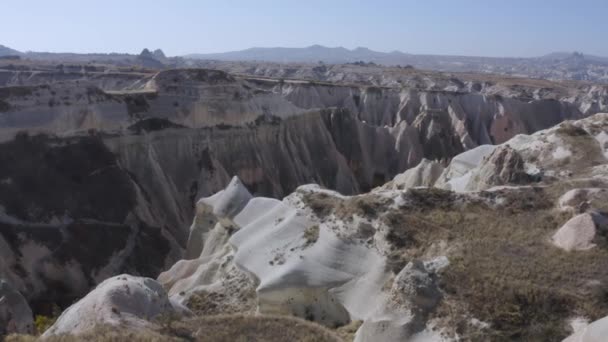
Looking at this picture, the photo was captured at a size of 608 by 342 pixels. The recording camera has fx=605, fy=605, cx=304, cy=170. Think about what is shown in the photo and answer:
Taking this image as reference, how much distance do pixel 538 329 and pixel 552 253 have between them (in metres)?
3.58

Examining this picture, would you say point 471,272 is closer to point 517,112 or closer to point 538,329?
point 538,329

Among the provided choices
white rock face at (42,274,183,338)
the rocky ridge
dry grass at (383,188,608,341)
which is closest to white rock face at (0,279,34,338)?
white rock face at (42,274,183,338)

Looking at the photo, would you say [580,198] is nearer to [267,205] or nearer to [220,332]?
[267,205]

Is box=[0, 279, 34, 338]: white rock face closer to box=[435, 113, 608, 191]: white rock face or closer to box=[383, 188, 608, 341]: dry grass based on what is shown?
box=[383, 188, 608, 341]: dry grass

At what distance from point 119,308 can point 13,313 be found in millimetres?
5756

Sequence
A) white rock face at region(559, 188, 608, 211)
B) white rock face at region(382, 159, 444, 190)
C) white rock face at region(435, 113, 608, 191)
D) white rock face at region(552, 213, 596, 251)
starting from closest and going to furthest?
white rock face at region(552, 213, 596, 251) → white rock face at region(559, 188, 608, 211) → white rock face at region(435, 113, 608, 191) → white rock face at region(382, 159, 444, 190)

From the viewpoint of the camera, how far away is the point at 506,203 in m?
19.1

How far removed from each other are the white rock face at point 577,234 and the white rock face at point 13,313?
1454 centimetres

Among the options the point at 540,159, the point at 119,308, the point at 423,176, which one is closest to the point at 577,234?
the point at 119,308

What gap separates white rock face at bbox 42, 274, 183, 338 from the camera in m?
12.6

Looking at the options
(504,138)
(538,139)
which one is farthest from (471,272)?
(504,138)

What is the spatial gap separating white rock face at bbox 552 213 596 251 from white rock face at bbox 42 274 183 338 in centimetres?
1009

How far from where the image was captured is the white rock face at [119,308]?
12.6 metres

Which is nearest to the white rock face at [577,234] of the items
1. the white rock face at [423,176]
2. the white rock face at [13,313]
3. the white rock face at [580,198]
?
the white rock face at [580,198]
